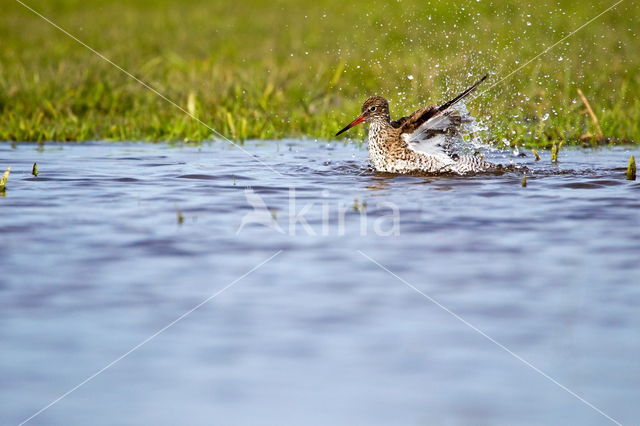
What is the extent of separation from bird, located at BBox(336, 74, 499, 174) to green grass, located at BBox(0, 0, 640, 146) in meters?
1.73

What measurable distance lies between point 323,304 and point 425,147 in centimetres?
471

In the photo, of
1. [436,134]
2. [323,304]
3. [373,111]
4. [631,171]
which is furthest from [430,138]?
[323,304]

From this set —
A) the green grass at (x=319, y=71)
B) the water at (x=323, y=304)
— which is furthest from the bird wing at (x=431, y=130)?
the green grass at (x=319, y=71)

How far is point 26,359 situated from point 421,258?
88.7 inches

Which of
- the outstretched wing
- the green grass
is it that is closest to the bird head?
the outstretched wing

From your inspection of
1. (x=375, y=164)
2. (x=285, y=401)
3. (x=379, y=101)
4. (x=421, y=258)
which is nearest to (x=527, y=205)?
(x=421, y=258)

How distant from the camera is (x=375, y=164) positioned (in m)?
9.07

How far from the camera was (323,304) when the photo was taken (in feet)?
14.4

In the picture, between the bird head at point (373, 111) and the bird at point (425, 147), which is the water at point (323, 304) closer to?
the bird at point (425, 147)

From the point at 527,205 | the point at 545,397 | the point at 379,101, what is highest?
the point at 379,101

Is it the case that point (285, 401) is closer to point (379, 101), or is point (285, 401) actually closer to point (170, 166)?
point (170, 166)

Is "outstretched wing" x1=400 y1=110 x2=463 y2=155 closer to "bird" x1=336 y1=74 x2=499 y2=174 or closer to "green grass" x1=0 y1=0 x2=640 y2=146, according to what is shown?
"bird" x1=336 y1=74 x2=499 y2=174

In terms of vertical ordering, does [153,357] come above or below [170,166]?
below

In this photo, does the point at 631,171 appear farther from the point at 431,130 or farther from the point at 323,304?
the point at 323,304
